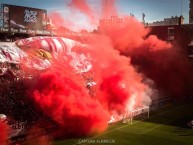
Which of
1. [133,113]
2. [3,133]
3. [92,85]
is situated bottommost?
[133,113]

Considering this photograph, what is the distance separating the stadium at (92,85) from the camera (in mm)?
24094

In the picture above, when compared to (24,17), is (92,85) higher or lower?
lower

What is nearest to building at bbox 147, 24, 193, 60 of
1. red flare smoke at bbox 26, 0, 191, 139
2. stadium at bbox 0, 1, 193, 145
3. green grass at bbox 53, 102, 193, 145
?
stadium at bbox 0, 1, 193, 145

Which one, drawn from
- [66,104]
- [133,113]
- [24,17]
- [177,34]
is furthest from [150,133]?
[177,34]

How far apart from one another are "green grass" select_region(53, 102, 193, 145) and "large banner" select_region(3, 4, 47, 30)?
16.8m

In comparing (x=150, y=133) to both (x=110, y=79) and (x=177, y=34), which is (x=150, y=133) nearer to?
(x=110, y=79)

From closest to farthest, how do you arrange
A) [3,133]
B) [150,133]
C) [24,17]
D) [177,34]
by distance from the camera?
[3,133]
[150,133]
[24,17]
[177,34]

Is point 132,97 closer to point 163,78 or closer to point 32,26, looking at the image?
point 163,78

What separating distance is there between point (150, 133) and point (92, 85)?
713cm

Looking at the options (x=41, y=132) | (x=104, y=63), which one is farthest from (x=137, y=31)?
(x=41, y=132)

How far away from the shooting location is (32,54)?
109ft

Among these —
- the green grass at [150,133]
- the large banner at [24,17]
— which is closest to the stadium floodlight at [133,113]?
the green grass at [150,133]

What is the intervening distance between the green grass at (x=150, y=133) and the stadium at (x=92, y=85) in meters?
0.07

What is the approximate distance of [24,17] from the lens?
38.1 meters
